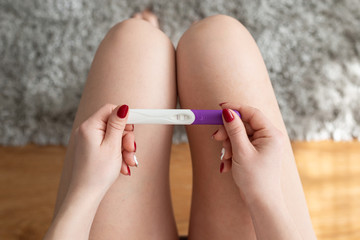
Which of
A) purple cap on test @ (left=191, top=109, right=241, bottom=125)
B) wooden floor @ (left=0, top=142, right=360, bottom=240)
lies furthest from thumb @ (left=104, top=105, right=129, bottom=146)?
wooden floor @ (left=0, top=142, right=360, bottom=240)

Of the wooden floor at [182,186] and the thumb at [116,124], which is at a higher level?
the thumb at [116,124]

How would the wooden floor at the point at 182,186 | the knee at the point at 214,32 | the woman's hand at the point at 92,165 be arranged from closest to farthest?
the woman's hand at the point at 92,165
the knee at the point at 214,32
the wooden floor at the point at 182,186

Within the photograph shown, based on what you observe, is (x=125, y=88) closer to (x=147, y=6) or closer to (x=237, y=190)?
(x=237, y=190)

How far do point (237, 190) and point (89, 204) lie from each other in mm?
244

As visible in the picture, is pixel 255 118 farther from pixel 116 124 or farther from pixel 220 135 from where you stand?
pixel 116 124

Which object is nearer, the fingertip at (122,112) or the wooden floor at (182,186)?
the fingertip at (122,112)

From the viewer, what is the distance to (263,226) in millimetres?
449

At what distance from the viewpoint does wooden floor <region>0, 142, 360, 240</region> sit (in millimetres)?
851

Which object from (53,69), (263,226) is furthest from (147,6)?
(263,226)

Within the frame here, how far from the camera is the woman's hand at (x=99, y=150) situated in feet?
1.52

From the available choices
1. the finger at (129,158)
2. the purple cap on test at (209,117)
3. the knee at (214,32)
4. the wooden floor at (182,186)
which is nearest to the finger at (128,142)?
the finger at (129,158)

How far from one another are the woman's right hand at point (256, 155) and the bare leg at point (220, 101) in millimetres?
67

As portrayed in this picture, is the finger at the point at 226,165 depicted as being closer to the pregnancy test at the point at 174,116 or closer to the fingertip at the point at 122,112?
the pregnancy test at the point at 174,116

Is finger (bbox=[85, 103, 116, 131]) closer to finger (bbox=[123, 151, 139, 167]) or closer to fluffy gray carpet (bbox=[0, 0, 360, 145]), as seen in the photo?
finger (bbox=[123, 151, 139, 167])
